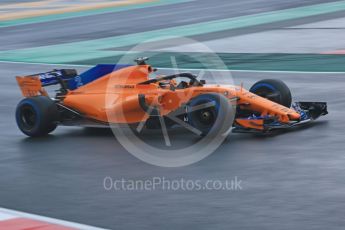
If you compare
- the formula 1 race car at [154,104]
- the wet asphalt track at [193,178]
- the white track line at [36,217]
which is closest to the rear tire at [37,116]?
the formula 1 race car at [154,104]

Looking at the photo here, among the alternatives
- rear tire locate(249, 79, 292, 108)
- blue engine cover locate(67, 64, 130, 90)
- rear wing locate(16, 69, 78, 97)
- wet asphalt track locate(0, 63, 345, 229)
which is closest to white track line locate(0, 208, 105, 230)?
wet asphalt track locate(0, 63, 345, 229)

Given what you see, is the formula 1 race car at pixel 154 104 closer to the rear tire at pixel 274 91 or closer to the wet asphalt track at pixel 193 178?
the rear tire at pixel 274 91

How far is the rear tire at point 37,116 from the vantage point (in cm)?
1235

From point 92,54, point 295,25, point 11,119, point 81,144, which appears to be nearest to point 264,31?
point 295,25

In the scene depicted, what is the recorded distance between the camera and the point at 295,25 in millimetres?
25812

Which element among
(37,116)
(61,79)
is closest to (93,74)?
(61,79)

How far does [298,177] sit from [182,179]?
1.26 metres

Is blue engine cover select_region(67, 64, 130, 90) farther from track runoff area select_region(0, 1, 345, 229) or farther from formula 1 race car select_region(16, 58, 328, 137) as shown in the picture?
track runoff area select_region(0, 1, 345, 229)

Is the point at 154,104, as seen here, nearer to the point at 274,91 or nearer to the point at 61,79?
the point at 274,91

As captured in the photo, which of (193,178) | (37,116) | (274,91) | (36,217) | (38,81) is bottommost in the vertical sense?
(36,217)

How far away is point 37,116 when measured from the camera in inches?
488

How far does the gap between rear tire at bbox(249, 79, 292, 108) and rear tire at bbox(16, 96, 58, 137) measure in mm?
2843

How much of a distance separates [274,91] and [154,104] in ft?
5.68

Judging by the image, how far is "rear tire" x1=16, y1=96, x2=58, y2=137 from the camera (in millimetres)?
12352
